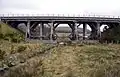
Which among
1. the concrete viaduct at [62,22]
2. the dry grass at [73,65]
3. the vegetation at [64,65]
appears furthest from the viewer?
the concrete viaduct at [62,22]

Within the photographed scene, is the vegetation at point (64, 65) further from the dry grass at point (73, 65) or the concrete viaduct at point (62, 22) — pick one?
the concrete viaduct at point (62, 22)

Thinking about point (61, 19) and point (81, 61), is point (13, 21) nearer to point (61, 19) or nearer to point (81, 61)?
point (61, 19)

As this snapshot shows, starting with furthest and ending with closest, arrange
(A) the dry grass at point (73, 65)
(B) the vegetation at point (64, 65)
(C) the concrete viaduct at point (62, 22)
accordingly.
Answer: (C) the concrete viaduct at point (62, 22) → (B) the vegetation at point (64, 65) → (A) the dry grass at point (73, 65)

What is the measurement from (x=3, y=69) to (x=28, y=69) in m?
4.32

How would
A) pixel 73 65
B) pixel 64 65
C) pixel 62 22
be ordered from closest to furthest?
pixel 64 65 → pixel 73 65 → pixel 62 22

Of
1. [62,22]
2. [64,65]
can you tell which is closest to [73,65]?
[64,65]

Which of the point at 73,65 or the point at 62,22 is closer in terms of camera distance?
the point at 73,65

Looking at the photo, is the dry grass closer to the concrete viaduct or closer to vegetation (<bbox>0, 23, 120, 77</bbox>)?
vegetation (<bbox>0, 23, 120, 77</bbox>)

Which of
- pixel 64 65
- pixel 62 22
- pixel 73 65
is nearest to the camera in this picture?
pixel 64 65

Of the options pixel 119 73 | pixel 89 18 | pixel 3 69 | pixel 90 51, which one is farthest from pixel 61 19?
pixel 119 73

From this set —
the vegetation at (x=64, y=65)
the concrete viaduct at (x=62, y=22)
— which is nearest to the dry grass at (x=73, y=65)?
the vegetation at (x=64, y=65)

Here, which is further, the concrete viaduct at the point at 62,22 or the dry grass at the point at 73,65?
the concrete viaduct at the point at 62,22

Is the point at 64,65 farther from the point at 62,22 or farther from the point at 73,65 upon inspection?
the point at 62,22

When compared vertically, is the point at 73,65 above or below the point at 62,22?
below
